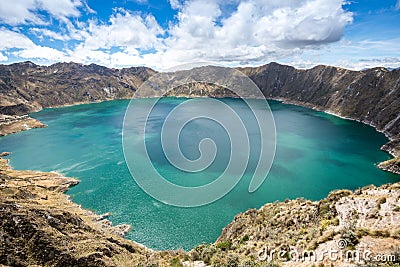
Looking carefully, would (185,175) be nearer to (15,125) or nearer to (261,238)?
(261,238)

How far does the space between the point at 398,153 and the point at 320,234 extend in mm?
78093

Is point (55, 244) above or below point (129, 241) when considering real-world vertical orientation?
above

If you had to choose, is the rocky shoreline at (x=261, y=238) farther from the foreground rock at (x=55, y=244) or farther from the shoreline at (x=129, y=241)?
the shoreline at (x=129, y=241)

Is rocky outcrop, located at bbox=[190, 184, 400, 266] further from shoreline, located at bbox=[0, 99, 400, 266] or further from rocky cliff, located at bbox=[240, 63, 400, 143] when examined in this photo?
rocky cliff, located at bbox=[240, 63, 400, 143]

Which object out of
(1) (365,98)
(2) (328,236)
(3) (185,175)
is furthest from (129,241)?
(1) (365,98)

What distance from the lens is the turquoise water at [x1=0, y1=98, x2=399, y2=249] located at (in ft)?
144

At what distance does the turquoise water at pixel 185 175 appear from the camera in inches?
1731

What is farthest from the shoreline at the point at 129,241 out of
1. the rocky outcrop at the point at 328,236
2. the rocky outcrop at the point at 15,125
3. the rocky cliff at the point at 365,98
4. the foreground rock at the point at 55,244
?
the rocky cliff at the point at 365,98

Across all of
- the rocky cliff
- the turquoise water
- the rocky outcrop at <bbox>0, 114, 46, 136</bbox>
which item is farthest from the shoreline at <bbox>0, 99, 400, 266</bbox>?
the rocky cliff

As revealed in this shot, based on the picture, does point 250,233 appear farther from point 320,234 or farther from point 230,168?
point 230,168

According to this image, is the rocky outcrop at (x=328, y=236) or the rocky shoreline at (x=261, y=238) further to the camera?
the rocky shoreline at (x=261, y=238)

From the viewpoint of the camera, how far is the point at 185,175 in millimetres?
60938

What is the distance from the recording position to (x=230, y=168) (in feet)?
208

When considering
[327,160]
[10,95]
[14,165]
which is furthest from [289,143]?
[10,95]
